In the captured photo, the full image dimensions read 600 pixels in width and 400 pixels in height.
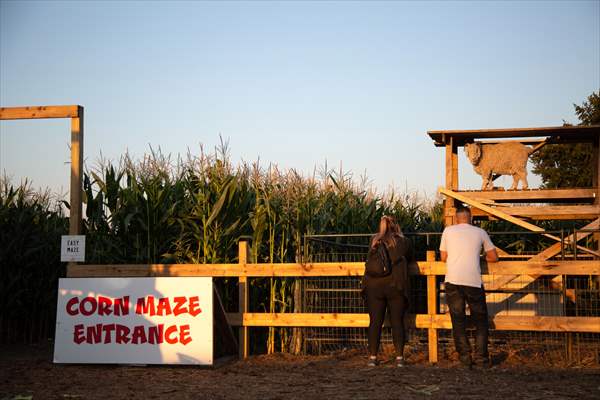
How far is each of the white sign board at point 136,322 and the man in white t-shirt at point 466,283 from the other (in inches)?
126

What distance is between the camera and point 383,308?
9484 mm

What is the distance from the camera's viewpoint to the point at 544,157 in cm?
4122

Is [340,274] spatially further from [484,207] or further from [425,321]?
[484,207]

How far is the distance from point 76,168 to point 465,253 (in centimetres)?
586

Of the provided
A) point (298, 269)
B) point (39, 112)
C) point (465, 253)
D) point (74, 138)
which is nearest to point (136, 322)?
point (298, 269)

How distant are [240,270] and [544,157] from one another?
34.3m

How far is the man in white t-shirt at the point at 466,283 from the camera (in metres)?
9.14

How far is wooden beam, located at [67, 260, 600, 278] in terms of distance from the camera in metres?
9.41

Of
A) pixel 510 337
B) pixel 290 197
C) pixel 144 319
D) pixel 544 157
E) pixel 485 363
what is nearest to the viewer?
pixel 485 363

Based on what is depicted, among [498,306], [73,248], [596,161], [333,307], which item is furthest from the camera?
[596,161]

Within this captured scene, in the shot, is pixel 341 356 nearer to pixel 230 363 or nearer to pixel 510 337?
pixel 230 363

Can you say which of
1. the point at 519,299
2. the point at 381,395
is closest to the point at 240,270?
the point at 381,395

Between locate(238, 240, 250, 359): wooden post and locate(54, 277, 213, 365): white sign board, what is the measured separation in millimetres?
675

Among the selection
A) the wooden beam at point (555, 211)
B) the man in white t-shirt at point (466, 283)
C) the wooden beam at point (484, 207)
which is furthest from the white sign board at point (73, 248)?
the wooden beam at point (555, 211)
